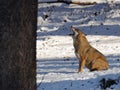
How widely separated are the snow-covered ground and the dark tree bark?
7.97ft

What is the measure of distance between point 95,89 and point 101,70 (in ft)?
7.34

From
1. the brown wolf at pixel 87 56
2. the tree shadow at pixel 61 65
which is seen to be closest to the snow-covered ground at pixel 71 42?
the tree shadow at pixel 61 65

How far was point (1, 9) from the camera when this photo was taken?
4996 mm

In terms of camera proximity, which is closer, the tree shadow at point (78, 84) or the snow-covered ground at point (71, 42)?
the tree shadow at point (78, 84)

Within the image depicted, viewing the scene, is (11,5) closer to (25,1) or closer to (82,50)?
(25,1)

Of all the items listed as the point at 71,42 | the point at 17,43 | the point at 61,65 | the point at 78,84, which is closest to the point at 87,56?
the point at 61,65

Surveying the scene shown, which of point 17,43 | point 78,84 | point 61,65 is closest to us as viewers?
point 17,43

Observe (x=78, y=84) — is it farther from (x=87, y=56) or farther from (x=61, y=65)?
(x=61, y=65)

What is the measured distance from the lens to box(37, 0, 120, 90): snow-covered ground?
453 inches

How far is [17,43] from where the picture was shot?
16.6 feet

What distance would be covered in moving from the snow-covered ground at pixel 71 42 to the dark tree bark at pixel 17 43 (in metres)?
2.43

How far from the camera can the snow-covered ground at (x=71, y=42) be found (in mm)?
11500

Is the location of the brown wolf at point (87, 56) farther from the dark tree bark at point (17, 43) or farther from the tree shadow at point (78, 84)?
the dark tree bark at point (17, 43)

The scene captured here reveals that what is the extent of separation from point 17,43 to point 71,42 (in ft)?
47.8
